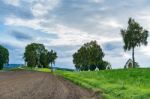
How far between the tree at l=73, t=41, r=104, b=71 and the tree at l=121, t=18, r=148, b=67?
47.0 m

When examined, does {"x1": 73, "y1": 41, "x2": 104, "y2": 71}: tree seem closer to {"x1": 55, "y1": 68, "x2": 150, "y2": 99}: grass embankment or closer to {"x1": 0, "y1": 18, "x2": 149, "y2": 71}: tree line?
{"x1": 0, "y1": 18, "x2": 149, "y2": 71}: tree line

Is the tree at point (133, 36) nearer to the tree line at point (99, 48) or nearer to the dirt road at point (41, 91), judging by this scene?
the tree line at point (99, 48)

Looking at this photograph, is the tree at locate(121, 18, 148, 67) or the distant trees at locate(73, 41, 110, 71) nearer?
the tree at locate(121, 18, 148, 67)

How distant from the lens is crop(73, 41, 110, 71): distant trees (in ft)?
534

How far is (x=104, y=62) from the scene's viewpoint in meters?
169

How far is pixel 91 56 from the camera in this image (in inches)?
6471

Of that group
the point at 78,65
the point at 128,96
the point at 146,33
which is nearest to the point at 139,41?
the point at 146,33

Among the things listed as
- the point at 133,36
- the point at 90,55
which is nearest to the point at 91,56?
the point at 90,55

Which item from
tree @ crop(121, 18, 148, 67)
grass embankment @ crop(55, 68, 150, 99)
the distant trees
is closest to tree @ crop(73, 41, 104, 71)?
the distant trees

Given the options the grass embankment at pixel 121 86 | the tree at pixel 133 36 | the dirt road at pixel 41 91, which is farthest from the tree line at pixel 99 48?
the dirt road at pixel 41 91

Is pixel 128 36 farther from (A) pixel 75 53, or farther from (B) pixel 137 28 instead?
(A) pixel 75 53

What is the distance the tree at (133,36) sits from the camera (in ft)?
369

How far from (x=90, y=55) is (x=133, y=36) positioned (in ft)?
170

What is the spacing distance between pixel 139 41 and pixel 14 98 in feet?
314
